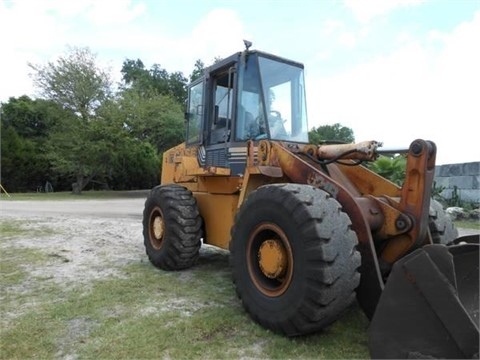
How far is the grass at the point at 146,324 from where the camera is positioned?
3016 mm

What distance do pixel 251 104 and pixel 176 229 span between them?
1701 mm

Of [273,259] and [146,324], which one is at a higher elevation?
[273,259]

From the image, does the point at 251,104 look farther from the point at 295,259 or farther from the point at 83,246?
the point at 83,246

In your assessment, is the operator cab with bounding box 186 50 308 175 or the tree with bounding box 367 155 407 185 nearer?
the operator cab with bounding box 186 50 308 175

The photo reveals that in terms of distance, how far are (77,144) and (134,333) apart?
24.4m

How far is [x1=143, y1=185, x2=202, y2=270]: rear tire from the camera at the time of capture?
16.5 feet

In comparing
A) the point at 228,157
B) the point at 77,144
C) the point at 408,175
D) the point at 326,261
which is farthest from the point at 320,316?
the point at 77,144

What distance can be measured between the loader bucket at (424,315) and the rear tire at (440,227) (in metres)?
1.39

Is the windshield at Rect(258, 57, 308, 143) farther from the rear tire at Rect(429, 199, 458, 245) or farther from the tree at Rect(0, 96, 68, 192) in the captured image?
the tree at Rect(0, 96, 68, 192)

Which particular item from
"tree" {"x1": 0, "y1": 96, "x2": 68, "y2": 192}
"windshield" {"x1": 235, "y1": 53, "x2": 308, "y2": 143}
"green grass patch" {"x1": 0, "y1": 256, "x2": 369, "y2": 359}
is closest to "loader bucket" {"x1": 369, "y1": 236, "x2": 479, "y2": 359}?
"green grass patch" {"x1": 0, "y1": 256, "x2": 369, "y2": 359}

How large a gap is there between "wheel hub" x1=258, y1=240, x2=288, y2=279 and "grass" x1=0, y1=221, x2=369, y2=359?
0.45 metres

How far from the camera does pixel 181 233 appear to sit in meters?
5.01

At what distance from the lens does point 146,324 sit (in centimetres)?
350

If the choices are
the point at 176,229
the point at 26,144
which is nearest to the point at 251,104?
the point at 176,229
